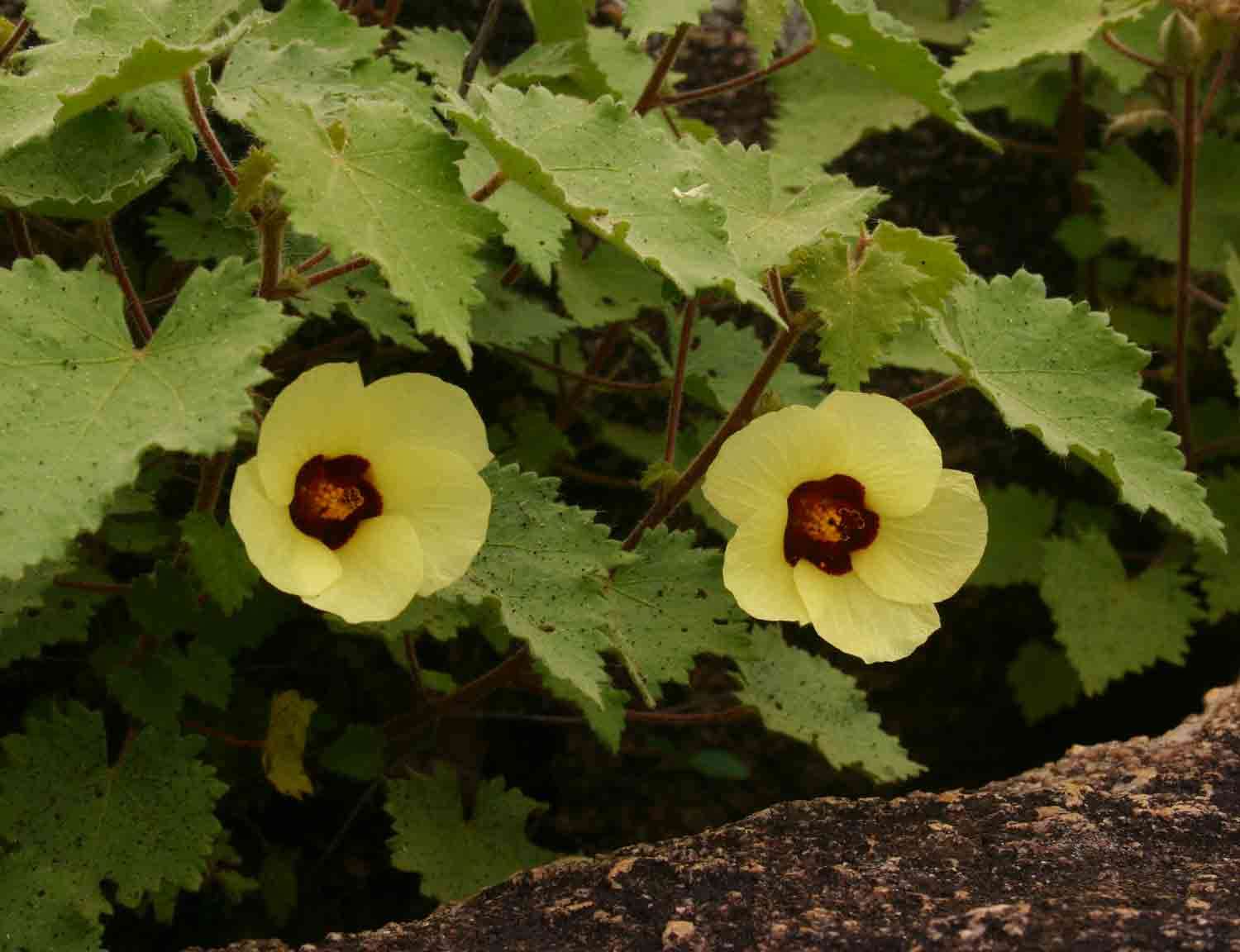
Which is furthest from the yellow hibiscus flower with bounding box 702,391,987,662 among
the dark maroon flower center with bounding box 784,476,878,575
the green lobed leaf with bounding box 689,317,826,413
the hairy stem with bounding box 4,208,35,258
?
the hairy stem with bounding box 4,208,35,258

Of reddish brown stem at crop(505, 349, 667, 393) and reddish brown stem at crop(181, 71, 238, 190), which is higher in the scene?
reddish brown stem at crop(181, 71, 238, 190)

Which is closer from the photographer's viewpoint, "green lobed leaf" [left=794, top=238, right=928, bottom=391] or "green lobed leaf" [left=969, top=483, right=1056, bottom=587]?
"green lobed leaf" [left=794, top=238, right=928, bottom=391]

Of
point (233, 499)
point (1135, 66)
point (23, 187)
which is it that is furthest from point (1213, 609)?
point (23, 187)

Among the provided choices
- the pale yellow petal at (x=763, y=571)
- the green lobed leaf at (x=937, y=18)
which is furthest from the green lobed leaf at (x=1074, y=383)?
the green lobed leaf at (x=937, y=18)

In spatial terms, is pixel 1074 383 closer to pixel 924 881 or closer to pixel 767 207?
pixel 767 207

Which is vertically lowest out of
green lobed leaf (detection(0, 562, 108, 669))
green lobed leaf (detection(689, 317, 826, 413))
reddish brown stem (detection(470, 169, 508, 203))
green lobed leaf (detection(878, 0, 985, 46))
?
green lobed leaf (detection(0, 562, 108, 669))

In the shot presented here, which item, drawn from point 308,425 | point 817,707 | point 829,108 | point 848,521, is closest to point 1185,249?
point 829,108

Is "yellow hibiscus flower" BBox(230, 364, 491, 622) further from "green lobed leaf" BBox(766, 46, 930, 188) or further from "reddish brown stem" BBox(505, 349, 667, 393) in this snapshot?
"green lobed leaf" BBox(766, 46, 930, 188)

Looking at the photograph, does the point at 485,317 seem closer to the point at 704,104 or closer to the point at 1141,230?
the point at 704,104
